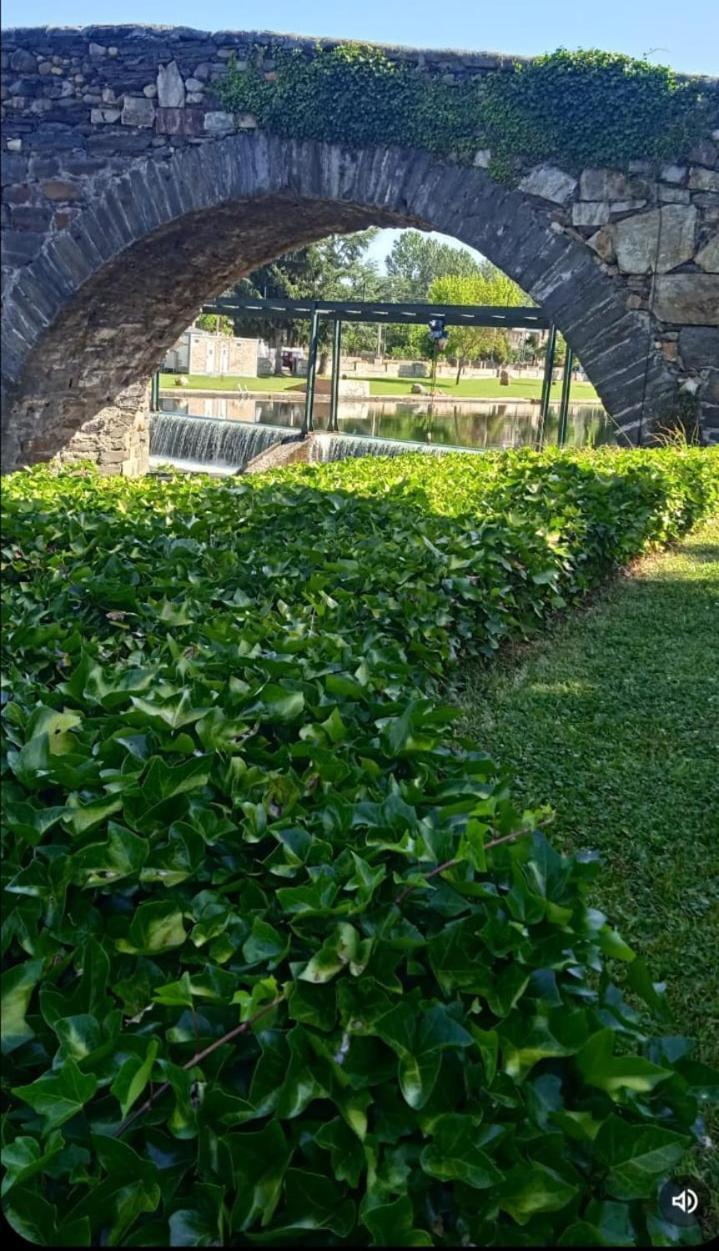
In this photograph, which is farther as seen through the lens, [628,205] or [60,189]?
[60,189]

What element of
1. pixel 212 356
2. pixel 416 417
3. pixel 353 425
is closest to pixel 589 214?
pixel 353 425

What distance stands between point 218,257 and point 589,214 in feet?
13.4

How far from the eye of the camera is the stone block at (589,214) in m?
7.09

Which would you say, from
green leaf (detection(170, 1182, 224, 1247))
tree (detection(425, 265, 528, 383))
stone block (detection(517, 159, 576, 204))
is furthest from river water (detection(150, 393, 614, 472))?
green leaf (detection(170, 1182, 224, 1247))

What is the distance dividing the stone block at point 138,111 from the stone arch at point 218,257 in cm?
30

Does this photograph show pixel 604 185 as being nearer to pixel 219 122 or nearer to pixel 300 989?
pixel 219 122

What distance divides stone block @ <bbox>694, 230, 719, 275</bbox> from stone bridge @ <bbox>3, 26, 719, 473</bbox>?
0.5 inches

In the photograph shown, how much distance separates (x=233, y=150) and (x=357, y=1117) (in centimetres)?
827

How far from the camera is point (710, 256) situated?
696 centimetres

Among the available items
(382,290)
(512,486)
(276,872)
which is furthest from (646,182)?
(382,290)

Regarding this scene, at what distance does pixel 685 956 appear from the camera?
2.40m

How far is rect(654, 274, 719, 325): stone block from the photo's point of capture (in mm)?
7016

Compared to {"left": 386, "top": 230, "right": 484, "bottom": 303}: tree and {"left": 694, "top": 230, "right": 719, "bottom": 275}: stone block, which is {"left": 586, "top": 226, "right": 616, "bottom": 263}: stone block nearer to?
{"left": 694, "top": 230, "right": 719, "bottom": 275}: stone block

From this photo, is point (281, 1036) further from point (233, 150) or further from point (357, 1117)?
point (233, 150)
